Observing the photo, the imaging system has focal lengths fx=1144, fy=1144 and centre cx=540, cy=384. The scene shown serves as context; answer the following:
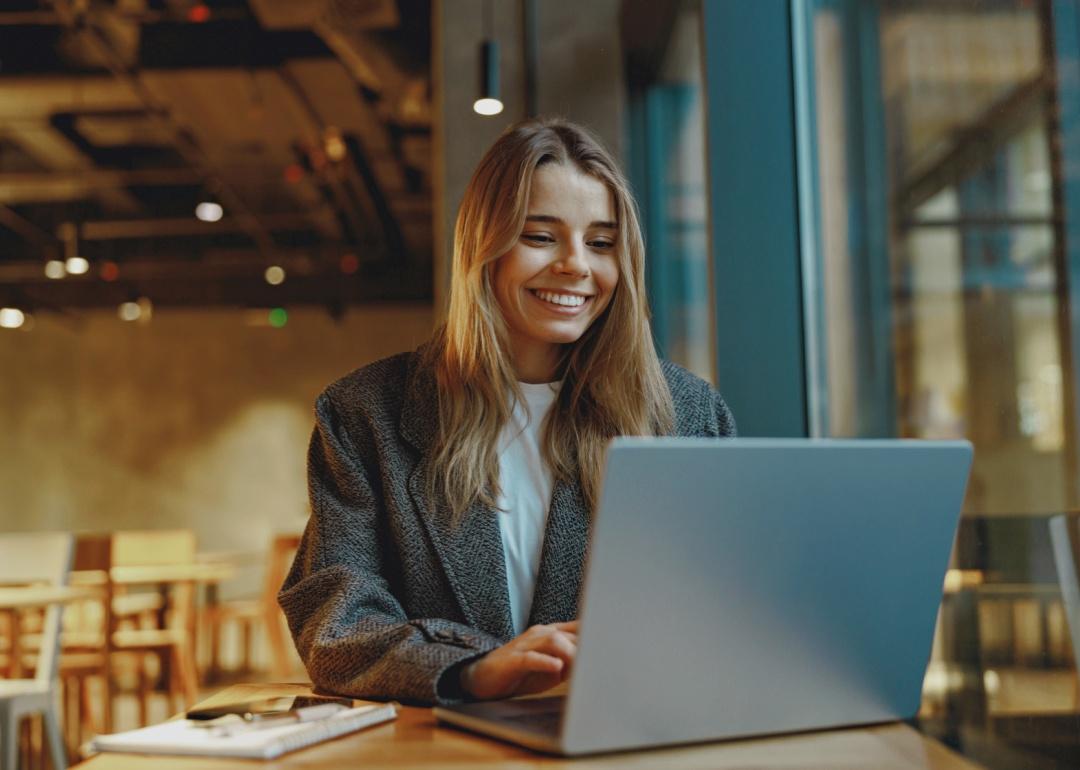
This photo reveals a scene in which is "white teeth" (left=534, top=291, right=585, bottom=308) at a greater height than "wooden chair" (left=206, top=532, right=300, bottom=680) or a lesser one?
greater

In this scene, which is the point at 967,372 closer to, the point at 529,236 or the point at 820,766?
the point at 529,236

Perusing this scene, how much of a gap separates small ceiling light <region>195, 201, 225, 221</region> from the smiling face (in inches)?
303

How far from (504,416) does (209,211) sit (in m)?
7.76

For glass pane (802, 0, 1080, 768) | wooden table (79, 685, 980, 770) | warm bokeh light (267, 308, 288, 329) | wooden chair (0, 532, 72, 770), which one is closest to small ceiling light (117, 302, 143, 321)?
warm bokeh light (267, 308, 288, 329)

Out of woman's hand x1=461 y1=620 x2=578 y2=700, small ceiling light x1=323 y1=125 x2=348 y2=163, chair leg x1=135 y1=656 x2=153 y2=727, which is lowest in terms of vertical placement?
chair leg x1=135 y1=656 x2=153 y2=727

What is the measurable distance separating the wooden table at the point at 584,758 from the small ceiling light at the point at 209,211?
828cm

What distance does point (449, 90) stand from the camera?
337 cm

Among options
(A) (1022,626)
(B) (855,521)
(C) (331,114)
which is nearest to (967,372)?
(A) (1022,626)

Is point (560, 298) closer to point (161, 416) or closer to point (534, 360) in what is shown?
point (534, 360)

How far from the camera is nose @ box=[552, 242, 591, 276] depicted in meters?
1.55

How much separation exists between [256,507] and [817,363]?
A: 28.7 ft

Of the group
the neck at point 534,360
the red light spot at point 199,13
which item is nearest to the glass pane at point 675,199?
the neck at point 534,360

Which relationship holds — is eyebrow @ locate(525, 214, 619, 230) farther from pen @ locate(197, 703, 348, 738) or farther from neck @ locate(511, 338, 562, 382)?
pen @ locate(197, 703, 348, 738)

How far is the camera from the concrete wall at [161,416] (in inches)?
416
